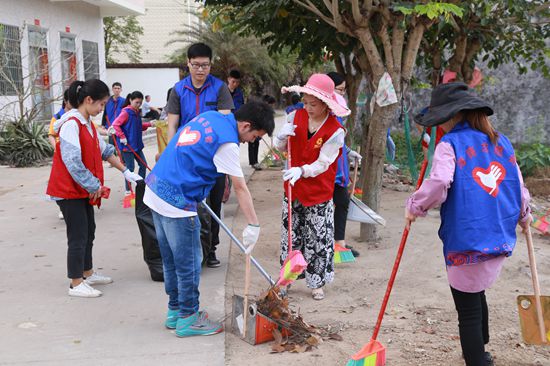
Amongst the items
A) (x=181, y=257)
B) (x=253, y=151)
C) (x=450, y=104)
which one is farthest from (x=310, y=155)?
(x=253, y=151)

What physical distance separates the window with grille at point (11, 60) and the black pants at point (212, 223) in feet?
34.2

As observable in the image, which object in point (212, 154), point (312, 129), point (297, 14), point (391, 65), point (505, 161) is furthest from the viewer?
point (297, 14)

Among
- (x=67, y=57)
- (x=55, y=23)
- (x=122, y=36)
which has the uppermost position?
(x=122, y=36)

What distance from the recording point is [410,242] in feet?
21.7

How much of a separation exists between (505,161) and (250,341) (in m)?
1.88

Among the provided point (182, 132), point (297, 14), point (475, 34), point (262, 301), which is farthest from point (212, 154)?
point (475, 34)

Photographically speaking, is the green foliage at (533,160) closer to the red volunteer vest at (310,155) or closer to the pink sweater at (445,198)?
the red volunteer vest at (310,155)

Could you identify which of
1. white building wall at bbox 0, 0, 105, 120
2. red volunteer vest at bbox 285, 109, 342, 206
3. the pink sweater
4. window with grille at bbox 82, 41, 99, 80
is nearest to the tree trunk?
red volunteer vest at bbox 285, 109, 342, 206

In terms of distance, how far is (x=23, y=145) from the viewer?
1290 cm

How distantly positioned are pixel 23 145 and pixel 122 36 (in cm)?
2162

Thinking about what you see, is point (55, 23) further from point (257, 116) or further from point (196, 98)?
point (257, 116)

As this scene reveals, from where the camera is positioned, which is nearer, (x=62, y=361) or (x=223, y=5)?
(x=62, y=361)

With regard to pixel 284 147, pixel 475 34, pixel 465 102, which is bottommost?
pixel 284 147

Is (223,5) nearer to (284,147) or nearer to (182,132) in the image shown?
(284,147)
